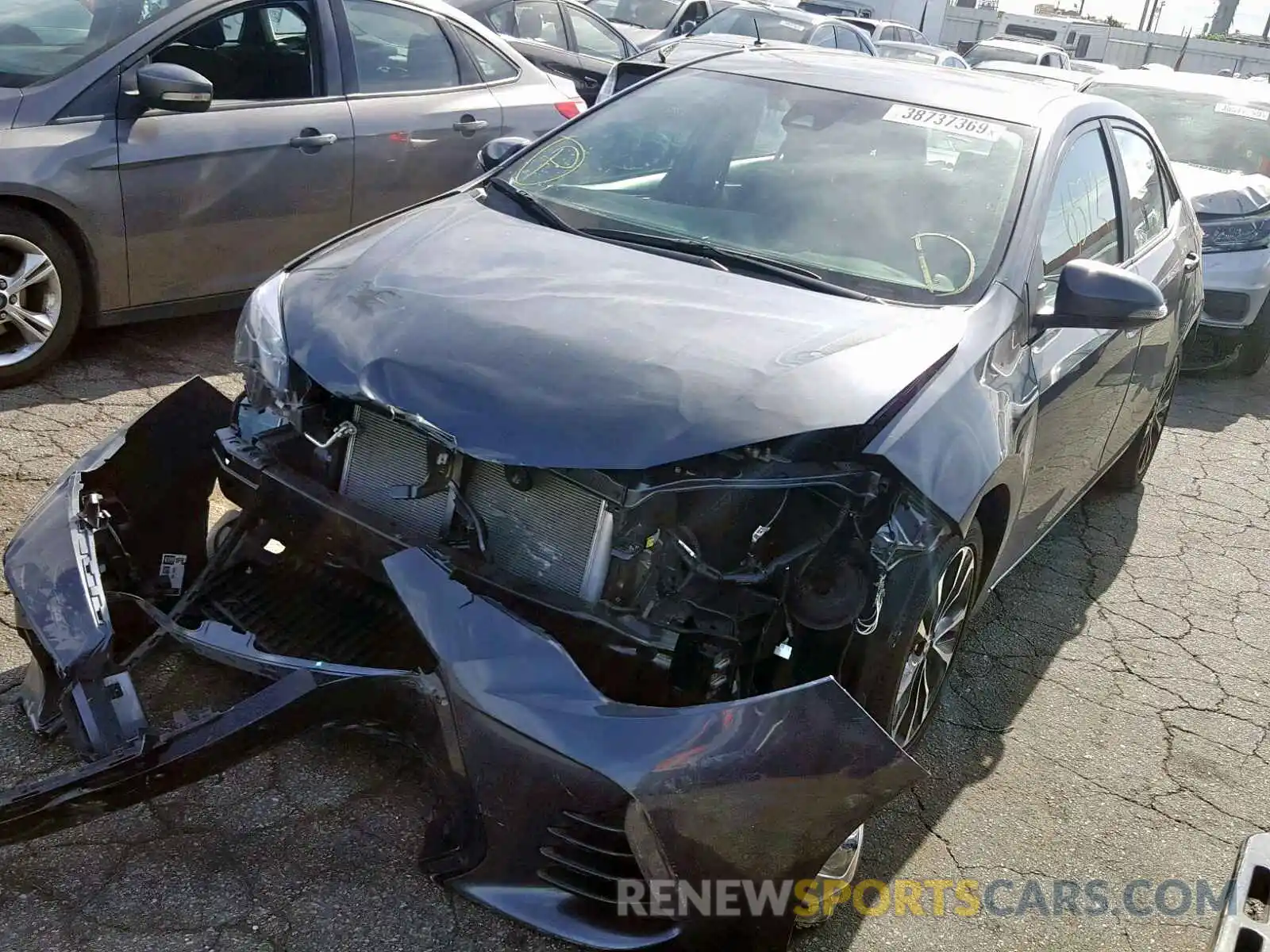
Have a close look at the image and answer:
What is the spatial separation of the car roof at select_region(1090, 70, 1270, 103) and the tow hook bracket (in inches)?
315

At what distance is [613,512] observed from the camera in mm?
2598

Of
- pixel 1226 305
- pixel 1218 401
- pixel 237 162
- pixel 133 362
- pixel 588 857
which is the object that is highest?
pixel 237 162

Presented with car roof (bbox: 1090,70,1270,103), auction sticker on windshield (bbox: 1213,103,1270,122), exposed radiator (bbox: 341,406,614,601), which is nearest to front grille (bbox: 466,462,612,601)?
exposed radiator (bbox: 341,406,614,601)

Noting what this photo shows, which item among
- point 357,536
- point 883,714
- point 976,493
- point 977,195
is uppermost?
point 977,195

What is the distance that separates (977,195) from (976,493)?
110cm

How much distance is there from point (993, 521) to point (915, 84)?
1.58 meters

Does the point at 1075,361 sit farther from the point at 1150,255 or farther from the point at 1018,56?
the point at 1018,56

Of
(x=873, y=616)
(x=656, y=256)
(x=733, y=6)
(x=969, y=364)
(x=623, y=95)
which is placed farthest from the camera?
(x=733, y=6)

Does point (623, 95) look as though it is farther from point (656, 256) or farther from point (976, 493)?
point (976, 493)

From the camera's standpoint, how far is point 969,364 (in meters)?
2.92

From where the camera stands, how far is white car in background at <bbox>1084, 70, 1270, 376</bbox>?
24.4 ft

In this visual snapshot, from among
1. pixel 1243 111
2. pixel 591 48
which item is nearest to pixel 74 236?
pixel 591 48

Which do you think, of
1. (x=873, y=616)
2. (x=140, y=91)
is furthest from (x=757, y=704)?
(x=140, y=91)

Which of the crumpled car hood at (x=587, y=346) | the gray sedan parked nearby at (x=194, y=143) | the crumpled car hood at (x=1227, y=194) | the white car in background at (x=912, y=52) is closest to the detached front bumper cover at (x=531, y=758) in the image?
the crumpled car hood at (x=587, y=346)
